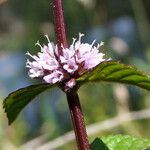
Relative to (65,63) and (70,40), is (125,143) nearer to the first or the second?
(65,63)

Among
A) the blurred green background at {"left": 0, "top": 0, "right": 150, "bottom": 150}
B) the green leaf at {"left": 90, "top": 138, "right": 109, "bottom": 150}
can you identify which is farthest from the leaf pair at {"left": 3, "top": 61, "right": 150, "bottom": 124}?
the blurred green background at {"left": 0, "top": 0, "right": 150, "bottom": 150}

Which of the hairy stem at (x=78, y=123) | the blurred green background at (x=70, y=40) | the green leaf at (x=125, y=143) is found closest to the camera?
the hairy stem at (x=78, y=123)

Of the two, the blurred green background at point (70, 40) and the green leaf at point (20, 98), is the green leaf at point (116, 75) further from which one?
the blurred green background at point (70, 40)

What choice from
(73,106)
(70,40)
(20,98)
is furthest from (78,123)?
(70,40)

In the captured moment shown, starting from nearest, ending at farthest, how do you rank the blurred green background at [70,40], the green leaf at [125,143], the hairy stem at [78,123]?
the hairy stem at [78,123] → the green leaf at [125,143] → the blurred green background at [70,40]

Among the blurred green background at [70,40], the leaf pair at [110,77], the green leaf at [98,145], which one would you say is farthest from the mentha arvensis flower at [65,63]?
the blurred green background at [70,40]

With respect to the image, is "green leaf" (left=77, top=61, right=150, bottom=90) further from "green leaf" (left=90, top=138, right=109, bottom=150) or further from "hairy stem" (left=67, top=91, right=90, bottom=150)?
"green leaf" (left=90, top=138, right=109, bottom=150)

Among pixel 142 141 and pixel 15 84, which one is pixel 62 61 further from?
pixel 15 84
